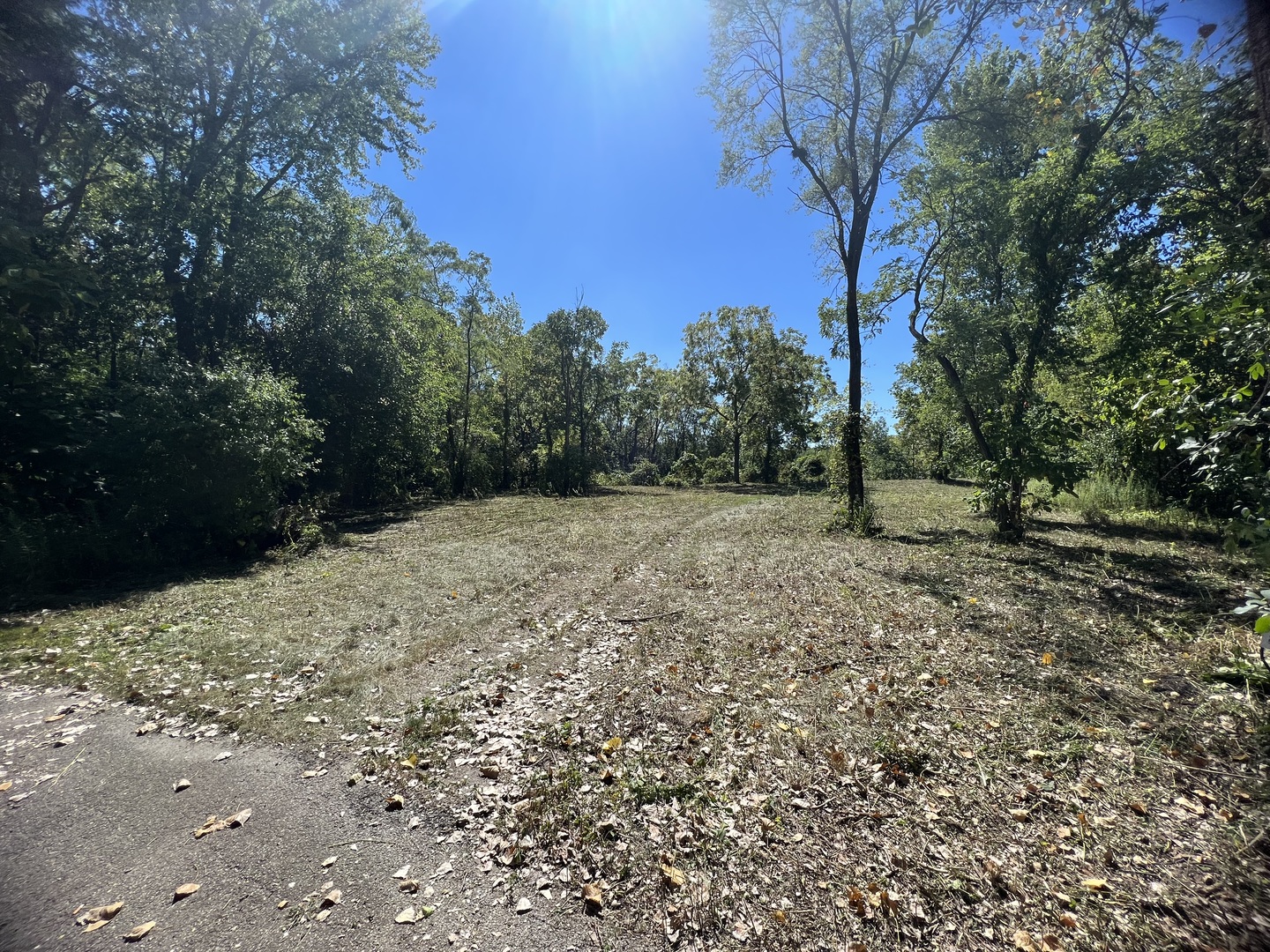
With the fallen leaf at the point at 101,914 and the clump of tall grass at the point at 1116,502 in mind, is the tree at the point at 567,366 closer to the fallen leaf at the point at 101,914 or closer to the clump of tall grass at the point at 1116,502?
the clump of tall grass at the point at 1116,502

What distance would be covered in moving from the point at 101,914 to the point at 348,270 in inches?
925

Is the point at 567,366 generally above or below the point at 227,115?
below

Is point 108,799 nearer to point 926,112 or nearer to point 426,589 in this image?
point 426,589

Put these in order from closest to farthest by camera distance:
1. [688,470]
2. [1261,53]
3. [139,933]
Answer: [1261,53] → [139,933] → [688,470]

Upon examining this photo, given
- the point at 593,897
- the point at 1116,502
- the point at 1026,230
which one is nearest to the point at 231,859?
the point at 593,897

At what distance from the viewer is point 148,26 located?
13648mm

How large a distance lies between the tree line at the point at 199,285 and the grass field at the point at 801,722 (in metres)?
2.94

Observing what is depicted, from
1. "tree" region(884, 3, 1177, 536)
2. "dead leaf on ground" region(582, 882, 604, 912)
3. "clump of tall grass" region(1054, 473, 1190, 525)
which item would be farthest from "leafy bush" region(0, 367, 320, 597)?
"clump of tall grass" region(1054, 473, 1190, 525)

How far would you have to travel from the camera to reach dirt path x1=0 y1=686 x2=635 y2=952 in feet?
8.71

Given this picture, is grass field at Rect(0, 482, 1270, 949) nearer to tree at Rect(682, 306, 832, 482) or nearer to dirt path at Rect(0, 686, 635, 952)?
dirt path at Rect(0, 686, 635, 952)

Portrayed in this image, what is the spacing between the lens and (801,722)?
4.45m

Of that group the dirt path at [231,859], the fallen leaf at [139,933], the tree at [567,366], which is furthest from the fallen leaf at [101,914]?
the tree at [567,366]

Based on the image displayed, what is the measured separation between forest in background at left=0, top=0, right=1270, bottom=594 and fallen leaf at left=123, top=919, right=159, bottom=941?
705 cm

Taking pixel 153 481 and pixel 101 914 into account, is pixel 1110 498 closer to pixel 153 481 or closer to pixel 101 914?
pixel 101 914
